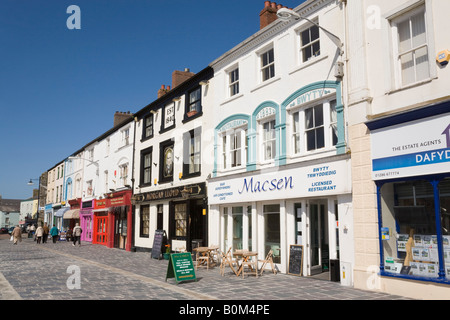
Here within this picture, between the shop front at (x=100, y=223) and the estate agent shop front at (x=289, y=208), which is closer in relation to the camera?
the estate agent shop front at (x=289, y=208)

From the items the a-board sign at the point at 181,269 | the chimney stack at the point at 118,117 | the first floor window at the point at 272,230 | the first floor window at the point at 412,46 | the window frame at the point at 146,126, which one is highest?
the chimney stack at the point at 118,117

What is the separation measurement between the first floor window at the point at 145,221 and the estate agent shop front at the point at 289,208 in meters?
7.80

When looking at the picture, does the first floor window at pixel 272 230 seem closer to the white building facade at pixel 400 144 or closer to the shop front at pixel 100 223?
the white building facade at pixel 400 144

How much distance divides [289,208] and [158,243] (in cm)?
867

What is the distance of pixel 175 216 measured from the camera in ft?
62.3

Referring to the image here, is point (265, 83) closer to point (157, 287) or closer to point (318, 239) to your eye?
point (318, 239)

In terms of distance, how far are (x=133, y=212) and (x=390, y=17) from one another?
18557mm

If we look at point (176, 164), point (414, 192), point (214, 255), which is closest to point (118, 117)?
point (176, 164)

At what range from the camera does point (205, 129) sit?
667 inches

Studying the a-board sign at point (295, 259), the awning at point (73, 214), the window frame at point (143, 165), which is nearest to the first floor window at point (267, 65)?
the a-board sign at point (295, 259)

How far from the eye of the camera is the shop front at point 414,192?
7793mm

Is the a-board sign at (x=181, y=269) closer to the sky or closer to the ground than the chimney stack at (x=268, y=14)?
closer to the ground

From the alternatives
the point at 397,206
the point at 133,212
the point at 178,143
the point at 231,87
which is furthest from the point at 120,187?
the point at 397,206
